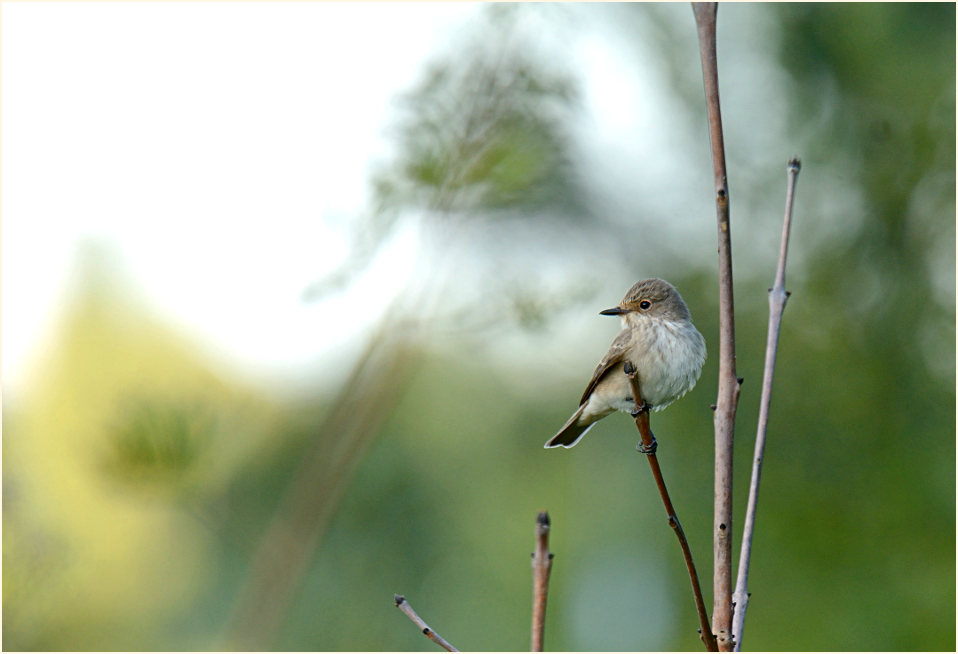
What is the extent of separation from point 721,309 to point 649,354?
1398 millimetres

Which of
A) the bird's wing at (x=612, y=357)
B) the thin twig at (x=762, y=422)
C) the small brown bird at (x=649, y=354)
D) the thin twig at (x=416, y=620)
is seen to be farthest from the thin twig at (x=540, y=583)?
the bird's wing at (x=612, y=357)

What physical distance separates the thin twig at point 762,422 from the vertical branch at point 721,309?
0.12ft

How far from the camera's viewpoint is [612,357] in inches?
103

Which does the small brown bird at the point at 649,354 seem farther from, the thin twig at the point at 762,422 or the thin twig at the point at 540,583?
the thin twig at the point at 540,583

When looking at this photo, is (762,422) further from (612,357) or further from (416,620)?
(612,357)

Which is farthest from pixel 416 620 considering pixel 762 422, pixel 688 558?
pixel 762 422

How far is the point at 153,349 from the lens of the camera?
6.92m

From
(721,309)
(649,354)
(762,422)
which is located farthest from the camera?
(649,354)

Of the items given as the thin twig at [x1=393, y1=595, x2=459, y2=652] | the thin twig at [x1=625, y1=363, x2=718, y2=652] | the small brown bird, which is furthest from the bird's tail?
the thin twig at [x1=393, y1=595, x2=459, y2=652]

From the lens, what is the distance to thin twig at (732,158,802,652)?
1205 mm

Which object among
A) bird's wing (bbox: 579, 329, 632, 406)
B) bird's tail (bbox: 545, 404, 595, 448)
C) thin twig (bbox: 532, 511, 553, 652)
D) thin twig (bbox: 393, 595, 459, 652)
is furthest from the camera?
bird's tail (bbox: 545, 404, 595, 448)

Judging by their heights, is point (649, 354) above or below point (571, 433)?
above

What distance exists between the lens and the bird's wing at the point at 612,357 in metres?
2.61

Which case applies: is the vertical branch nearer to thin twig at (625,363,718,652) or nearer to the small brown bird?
thin twig at (625,363,718,652)
